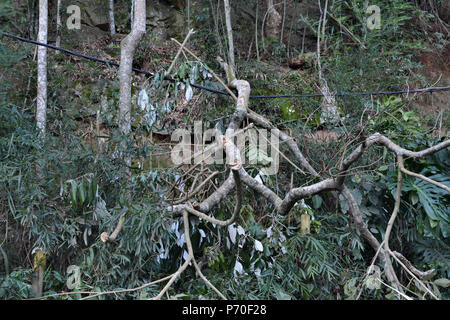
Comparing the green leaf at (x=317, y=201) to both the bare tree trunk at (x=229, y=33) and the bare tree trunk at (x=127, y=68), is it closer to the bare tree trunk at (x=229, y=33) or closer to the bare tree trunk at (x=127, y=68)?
the bare tree trunk at (x=127, y=68)

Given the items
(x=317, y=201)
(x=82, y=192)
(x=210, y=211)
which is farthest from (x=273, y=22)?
(x=82, y=192)

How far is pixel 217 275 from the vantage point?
2.71m

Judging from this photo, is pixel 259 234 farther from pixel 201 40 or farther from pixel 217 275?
pixel 201 40

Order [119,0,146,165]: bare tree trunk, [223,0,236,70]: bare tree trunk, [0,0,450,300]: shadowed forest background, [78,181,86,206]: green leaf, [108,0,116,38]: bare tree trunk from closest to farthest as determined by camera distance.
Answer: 1. [0,0,450,300]: shadowed forest background
2. [78,181,86,206]: green leaf
3. [119,0,146,165]: bare tree trunk
4. [223,0,236,70]: bare tree trunk
5. [108,0,116,38]: bare tree trunk

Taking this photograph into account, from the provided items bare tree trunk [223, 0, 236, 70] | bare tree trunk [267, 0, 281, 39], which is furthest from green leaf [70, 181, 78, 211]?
bare tree trunk [267, 0, 281, 39]

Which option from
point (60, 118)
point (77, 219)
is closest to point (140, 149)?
point (77, 219)

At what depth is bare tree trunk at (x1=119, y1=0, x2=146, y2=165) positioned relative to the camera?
296 centimetres

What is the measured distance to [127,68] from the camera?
3.11m

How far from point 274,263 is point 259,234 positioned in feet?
0.74

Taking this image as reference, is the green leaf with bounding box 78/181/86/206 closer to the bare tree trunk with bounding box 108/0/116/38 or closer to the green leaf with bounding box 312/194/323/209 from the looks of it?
the green leaf with bounding box 312/194/323/209

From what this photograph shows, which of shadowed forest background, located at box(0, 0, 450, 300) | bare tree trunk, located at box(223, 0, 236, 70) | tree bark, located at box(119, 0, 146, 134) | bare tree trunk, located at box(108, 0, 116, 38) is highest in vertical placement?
bare tree trunk, located at box(108, 0, 116, 38)

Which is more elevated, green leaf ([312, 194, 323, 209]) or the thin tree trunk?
the thin tree trunk

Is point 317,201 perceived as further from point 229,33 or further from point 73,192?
point 229,33
